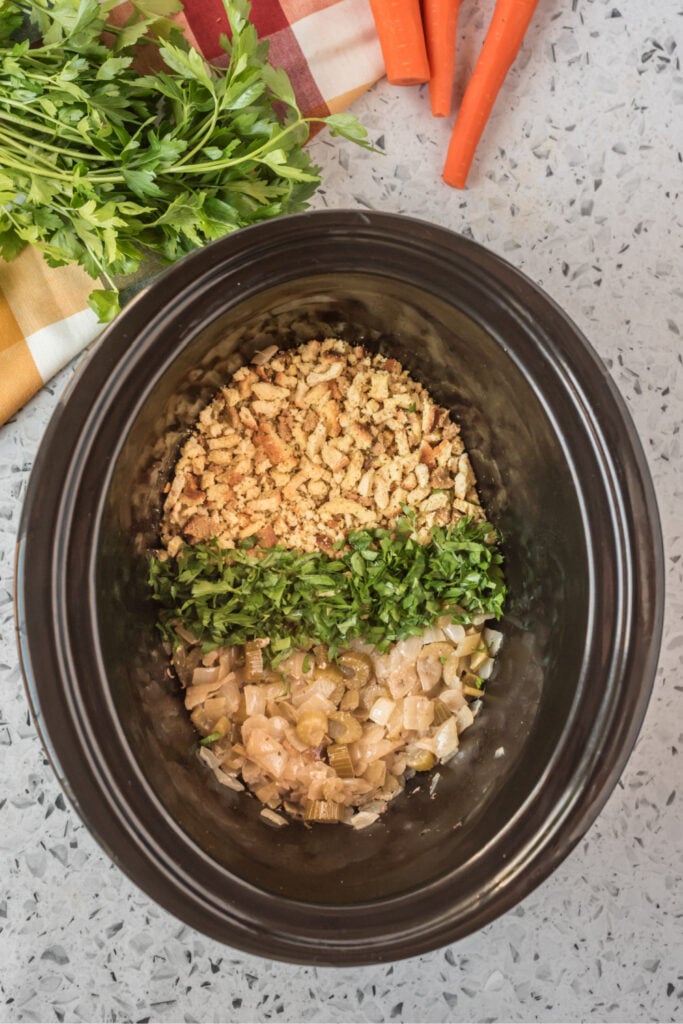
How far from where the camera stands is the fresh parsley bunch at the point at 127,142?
0.94 meters

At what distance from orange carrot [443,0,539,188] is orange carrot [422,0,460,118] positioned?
3 centimetres

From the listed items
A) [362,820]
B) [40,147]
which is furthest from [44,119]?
[362,820]

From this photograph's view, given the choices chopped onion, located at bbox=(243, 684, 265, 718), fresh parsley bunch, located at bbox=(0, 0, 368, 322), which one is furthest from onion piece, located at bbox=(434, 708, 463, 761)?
fresh parsley bunch, located at bbox=(0, 0, 368, 322)

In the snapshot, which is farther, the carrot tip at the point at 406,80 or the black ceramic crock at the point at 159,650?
the carrot tip at the point at 406,80

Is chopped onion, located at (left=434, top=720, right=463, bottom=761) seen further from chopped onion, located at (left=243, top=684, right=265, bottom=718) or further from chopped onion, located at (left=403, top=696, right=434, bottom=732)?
chopped onion, located at (left=243, top=684, right=265, bottom=718)

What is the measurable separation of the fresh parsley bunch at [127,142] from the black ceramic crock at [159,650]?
115mm

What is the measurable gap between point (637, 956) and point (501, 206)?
1024 mm

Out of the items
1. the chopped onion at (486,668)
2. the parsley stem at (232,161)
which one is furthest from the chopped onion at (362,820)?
the parsley stem at (232,161)

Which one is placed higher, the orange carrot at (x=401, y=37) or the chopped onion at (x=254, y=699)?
the orange carrot at (x=401, y=37)

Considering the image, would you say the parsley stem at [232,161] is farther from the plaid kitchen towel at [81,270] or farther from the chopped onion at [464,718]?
the chopped onion at [464,718]

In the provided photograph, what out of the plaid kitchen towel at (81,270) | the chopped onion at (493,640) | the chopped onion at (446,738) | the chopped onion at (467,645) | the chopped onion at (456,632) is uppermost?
the plaid kitchen towel at (81,270)

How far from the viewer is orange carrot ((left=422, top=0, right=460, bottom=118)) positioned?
1097 mm

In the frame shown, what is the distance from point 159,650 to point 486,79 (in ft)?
2.65

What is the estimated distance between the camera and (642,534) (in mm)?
896
